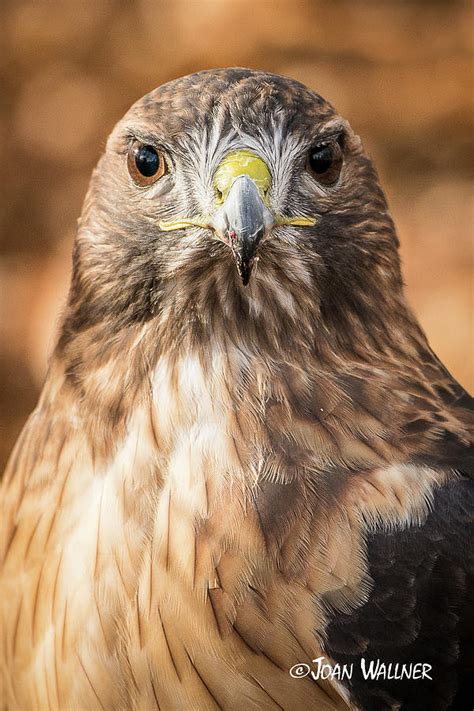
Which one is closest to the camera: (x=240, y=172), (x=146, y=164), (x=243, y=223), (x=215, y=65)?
(x=243, y=223)

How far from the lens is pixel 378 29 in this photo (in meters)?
6.36

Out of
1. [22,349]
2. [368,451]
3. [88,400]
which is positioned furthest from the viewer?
[22,349]

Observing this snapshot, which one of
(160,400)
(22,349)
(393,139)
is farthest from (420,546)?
(393,139)

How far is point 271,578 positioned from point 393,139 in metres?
4.97

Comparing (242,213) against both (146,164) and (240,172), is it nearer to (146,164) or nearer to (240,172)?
(240,172)

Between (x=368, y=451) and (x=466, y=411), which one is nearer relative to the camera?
(x=368, y=451)

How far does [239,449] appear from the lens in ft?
6.88

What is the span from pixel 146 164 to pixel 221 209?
13.0 inches

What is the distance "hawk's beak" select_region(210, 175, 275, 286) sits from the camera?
1.89 meters

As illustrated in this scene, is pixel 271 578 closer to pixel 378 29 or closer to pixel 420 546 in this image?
pixel 420 546
